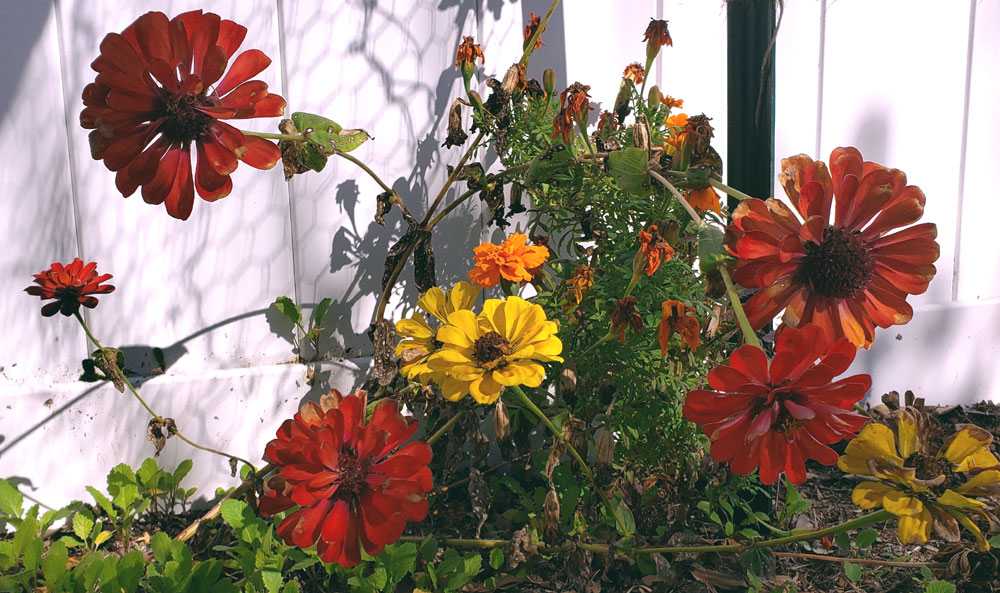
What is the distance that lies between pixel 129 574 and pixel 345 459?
1.43 feet

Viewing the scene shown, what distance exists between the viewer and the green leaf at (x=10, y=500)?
121cm

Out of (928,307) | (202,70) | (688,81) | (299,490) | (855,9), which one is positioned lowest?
(299,490)

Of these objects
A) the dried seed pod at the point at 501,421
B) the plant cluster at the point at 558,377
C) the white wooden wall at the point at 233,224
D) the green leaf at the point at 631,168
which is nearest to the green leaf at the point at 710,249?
the plant cluster at the point at 558,377

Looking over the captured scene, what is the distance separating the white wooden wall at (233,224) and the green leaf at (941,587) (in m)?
0.93

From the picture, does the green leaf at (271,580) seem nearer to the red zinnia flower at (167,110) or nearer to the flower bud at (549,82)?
the red zinnia flower at (167,110)

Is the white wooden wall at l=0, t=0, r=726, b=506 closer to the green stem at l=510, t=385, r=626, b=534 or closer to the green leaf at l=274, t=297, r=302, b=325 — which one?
the green leaf at l=274, t=297, r=302, b=325

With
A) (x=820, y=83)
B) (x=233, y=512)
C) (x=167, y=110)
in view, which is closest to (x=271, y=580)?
(x=233, y=512)

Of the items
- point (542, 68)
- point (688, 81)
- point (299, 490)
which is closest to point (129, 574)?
point (299, 490)

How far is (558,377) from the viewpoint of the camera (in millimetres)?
1144

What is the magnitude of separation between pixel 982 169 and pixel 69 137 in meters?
1.95

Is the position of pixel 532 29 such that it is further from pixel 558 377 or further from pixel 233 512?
pixel 233 512

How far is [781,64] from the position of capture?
5.10 ft

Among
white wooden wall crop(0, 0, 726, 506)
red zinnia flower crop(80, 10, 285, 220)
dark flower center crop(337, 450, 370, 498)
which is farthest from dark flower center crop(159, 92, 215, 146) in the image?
white wooden wall crop(0, 0, 726, 506)

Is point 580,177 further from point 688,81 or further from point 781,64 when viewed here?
point 781,64
